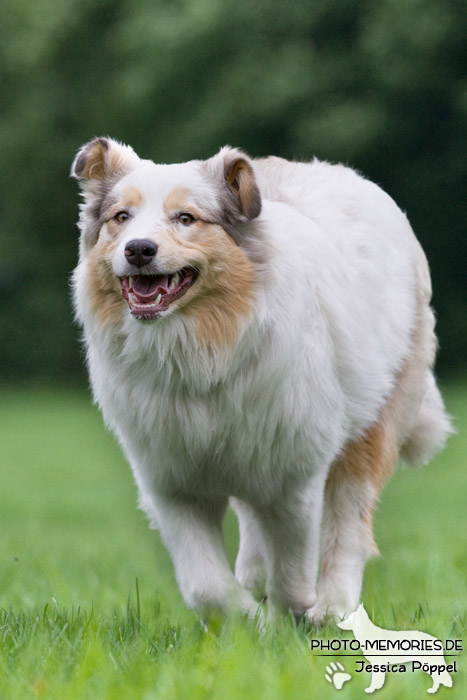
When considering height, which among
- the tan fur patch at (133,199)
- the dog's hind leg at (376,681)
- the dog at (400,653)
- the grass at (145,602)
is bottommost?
the grass at (145,602)

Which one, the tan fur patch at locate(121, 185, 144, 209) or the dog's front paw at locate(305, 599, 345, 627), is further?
the dog's front paw at locate(305, 599, 345, 627)

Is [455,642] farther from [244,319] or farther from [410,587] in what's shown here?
[410,587]

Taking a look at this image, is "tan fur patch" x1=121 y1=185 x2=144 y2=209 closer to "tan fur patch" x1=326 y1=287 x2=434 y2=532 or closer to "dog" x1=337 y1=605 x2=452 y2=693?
"tan fur patch" x1=326 y1=287 x2=434 y2=532

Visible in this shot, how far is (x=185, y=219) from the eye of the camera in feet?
15.0

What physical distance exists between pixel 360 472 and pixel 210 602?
1051 mm

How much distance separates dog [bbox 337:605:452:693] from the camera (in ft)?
11.2

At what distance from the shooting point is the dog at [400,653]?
3406mm

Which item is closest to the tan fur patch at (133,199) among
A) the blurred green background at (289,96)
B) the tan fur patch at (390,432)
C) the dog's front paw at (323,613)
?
the tan fur patch at (390,432)

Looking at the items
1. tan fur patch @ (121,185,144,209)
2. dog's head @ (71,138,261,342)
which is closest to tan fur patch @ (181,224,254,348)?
dog's head @ (71,138,261,342)

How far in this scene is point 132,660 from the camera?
370 cm

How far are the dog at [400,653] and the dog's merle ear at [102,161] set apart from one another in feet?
6.95

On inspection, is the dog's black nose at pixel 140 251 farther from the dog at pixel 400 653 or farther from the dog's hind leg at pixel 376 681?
the dog's hind leg at pixel 376 681

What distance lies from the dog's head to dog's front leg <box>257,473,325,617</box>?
87 centimetres

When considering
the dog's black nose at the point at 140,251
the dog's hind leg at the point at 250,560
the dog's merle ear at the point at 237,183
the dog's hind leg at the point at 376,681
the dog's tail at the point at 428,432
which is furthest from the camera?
the dog's tail at the point at 428,432
